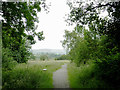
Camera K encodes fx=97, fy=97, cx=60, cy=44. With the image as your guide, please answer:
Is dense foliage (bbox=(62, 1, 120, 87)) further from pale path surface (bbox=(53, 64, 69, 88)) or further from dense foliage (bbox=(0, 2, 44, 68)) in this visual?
dense foliage (bbox=(0, 2, 44, 68))

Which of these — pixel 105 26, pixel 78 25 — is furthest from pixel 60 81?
pixel 105 26

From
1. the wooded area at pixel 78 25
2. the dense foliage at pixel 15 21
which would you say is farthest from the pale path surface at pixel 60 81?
the dense foliage at pixel 15 21

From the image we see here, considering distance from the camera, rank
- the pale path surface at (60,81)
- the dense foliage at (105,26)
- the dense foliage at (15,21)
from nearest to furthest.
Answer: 1. the dense foliage at (15,21)
2. the dense foliage at (105,26)
3. the pale path surface at (60,81)

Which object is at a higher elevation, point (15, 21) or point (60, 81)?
point (15, 21)

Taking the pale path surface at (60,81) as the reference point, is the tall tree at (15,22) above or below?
above

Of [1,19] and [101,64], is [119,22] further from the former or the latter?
[1,19]

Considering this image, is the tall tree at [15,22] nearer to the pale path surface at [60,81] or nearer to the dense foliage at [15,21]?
the dense foliage at [15,21]

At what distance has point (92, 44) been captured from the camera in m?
11.0

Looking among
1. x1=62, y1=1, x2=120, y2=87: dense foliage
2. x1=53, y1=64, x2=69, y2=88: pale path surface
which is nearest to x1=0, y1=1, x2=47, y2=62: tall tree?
x1=62, y1=1, x2=120, y2=87: dense foliage

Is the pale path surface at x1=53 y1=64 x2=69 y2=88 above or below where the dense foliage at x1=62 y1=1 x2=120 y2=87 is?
below

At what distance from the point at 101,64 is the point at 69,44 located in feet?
62.3

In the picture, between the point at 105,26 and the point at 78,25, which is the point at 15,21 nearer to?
the point at 78,25

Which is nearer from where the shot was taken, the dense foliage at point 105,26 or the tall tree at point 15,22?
the tall tree at point 15,22

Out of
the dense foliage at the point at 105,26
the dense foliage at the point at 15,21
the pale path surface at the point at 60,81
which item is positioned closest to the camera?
the dense foliage at the point at 15,21
